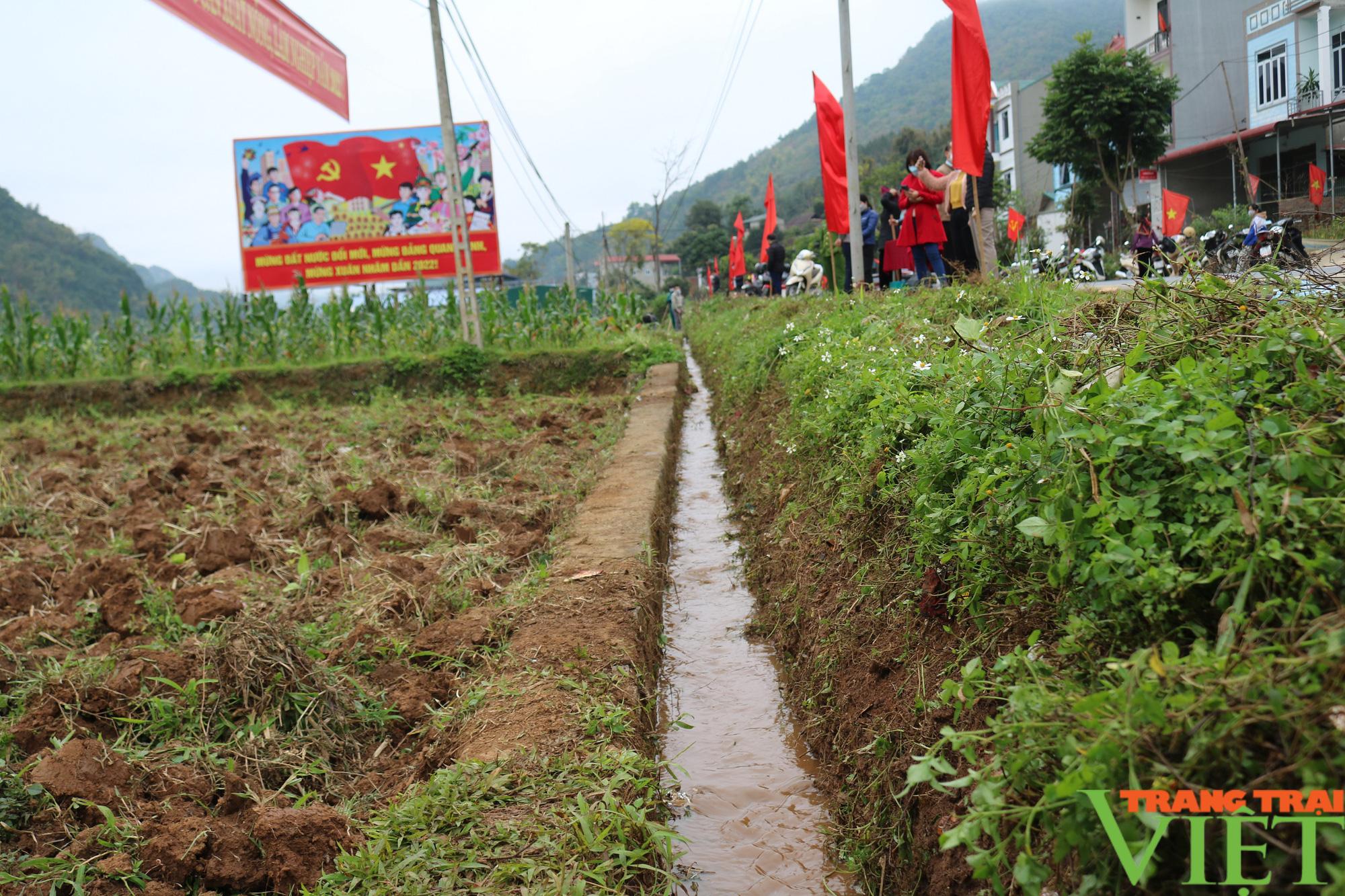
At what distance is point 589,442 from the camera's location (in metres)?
6.93

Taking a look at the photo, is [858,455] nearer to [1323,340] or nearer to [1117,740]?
[1323,340]

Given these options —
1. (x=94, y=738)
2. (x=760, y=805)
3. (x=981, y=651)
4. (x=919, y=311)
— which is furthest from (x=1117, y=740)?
(x=919, y=311)

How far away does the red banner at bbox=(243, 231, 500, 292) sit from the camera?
20.2m

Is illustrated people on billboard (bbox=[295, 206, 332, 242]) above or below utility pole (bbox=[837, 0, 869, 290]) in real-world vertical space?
above

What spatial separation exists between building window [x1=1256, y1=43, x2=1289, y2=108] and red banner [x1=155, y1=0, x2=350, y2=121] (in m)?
23.5

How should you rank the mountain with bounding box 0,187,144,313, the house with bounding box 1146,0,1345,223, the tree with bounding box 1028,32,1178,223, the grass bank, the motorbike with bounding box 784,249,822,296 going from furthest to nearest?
the mountain with bounding box 0,187,144,313 → the tree with bounding box 1028,32,1178,223 → the house with bounding box 1146,0,1345,223 → the motorbike with bounding box 784,249,822,296 → the grass bank

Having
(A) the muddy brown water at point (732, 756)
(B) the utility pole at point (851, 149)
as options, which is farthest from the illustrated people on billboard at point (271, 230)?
(A) the muddy brown water at point (732, 756)

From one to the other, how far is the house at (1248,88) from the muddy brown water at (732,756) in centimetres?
1564

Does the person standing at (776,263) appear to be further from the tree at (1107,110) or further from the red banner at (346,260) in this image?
the tree at (1107,110)

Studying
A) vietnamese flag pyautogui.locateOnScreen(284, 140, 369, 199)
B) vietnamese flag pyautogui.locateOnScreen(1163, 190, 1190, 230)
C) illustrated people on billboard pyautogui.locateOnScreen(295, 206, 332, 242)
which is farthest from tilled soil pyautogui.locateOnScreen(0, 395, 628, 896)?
vietnamese flag pyautogui.locateOnScreen(284, 140, 369, 199)

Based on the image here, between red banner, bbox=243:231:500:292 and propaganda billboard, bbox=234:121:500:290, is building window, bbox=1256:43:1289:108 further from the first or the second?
red banner, bbox=243:231:500:292

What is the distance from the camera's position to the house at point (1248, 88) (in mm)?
21312

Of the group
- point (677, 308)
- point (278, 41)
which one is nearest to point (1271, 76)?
point (677, 308)

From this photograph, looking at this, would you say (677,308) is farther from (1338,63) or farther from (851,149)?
(851,149)
